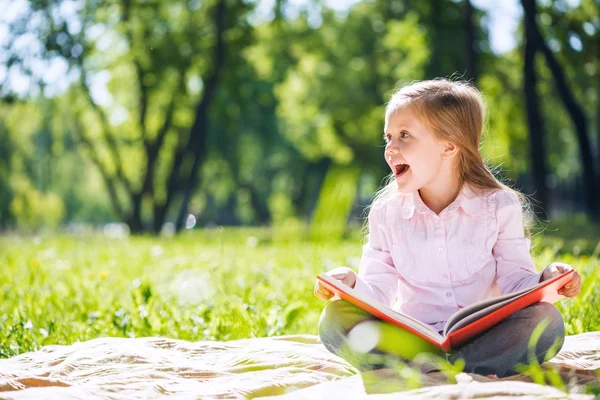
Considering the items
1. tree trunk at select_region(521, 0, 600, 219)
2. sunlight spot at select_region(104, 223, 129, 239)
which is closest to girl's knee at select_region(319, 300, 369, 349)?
tree trunk at select_region(521, 0, 600, 219)

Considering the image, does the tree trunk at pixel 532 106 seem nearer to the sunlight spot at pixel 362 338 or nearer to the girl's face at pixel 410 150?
the girl's face at pixel 410 150

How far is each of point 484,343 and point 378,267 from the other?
0.59m

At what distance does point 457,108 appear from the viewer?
279 cm

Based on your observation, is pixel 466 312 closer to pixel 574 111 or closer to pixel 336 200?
pixel 336 200

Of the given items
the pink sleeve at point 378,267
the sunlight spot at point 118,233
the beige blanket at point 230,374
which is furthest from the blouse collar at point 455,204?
the sunlight spot at point 118,233

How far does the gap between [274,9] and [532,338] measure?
15.6 metres

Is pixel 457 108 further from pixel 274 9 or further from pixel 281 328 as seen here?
pixel 274 9

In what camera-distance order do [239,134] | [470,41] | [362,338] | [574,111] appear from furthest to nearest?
[239,134]
[574,111]
[470,41]
[362,338]

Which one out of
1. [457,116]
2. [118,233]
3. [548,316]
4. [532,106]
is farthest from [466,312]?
[118,233]

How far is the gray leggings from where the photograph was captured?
2.37m

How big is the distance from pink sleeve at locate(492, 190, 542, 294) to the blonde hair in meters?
0.11

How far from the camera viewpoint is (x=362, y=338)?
251cm

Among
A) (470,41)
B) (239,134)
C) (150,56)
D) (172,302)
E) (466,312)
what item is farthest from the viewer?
(239,134)

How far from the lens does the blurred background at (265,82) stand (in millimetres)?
14242
